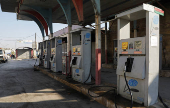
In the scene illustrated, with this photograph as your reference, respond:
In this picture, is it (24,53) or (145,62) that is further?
(24,53)

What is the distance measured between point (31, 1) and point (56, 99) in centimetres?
955

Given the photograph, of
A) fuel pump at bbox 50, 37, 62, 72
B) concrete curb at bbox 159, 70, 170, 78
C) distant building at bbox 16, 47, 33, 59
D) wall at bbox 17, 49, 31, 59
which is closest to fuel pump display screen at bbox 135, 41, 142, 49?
concrete curb at bbox 159, 70, 170, 78

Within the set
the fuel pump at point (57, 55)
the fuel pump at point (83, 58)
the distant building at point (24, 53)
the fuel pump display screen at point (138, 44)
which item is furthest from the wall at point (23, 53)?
the fuel pump display screen at point (138, 44)

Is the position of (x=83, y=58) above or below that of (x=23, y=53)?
below

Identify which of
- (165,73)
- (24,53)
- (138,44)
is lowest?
(165,73)

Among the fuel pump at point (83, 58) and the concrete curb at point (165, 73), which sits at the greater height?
the fuel pump at point (83, 58)

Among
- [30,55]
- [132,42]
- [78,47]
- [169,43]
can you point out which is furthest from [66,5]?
[30,55]

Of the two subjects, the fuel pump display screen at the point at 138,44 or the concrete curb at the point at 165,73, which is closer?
the fuel pump display screen at the point at 138,44

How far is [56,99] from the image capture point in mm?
4559

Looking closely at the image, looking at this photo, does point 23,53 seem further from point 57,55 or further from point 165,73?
point 165,73

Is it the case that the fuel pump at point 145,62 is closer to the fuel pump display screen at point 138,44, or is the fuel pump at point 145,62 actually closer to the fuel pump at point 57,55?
the fuel pump display screen at point 138,44

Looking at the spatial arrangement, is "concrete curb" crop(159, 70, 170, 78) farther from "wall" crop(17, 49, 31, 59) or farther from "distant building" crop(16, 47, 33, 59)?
"wall" crop(17, 49, 31, 59)

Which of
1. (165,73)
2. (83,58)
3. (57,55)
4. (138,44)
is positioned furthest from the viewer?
(57,55)

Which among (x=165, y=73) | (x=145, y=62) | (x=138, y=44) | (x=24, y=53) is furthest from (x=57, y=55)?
(x=24, y=53)
